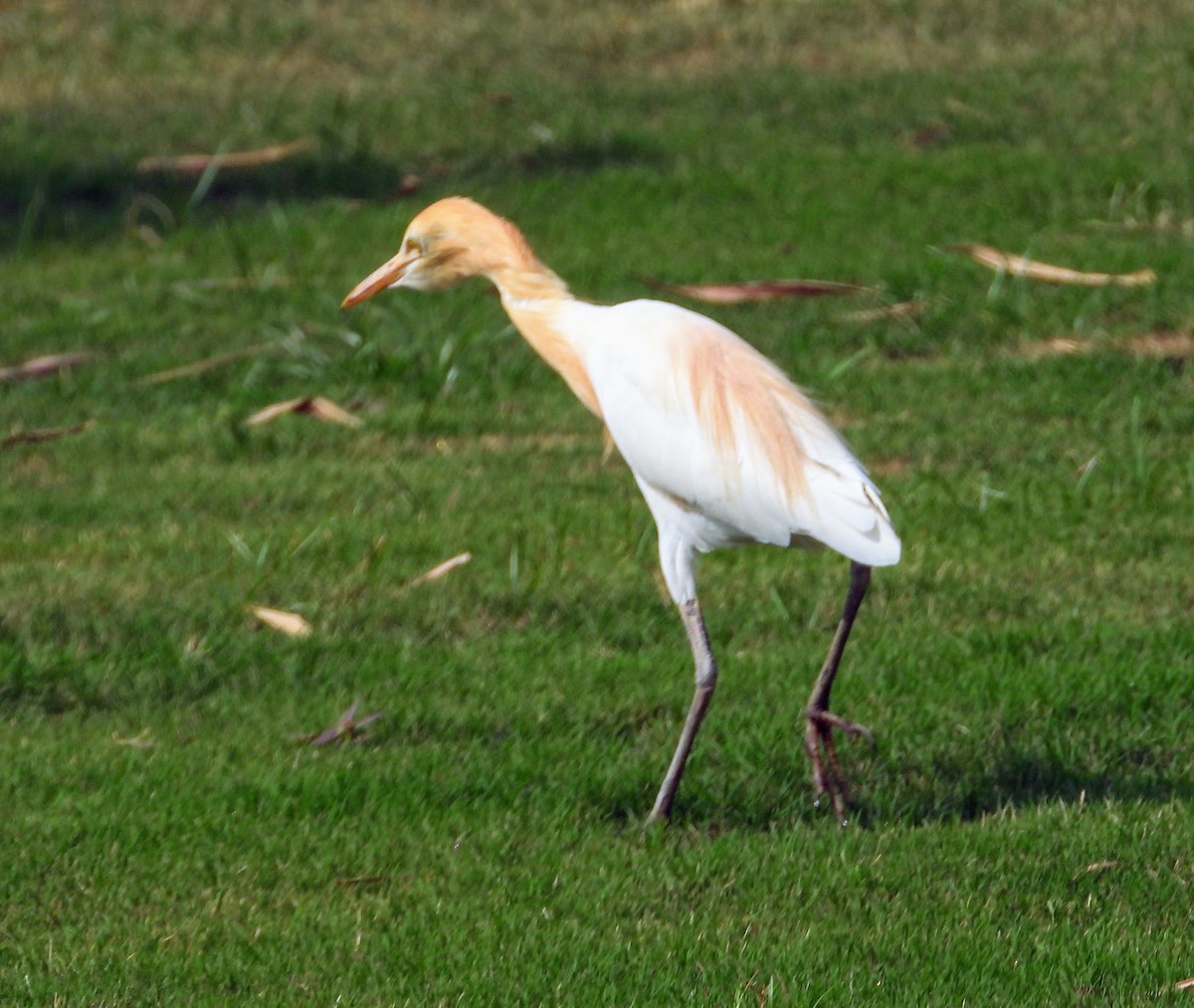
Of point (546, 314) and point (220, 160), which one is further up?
point (546, 314)

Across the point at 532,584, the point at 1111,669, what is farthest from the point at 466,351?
the point at 1111,669

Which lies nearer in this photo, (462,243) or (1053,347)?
(462,243)

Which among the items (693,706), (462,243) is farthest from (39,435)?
(693,706)

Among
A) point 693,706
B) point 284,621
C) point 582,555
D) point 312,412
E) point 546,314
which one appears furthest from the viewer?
point 312,412

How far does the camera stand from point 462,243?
168 inches

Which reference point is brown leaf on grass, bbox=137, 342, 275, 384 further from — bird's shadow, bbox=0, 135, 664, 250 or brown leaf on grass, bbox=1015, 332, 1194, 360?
brown leaf on grass, bbox=1015, 332, 1194, 360

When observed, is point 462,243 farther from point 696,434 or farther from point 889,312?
point 889,312

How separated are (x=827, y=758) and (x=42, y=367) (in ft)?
14.1

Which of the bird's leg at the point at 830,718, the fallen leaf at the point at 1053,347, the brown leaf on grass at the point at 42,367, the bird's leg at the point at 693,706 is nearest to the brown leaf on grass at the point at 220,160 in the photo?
the brown leaf on grass at the point at 42,367

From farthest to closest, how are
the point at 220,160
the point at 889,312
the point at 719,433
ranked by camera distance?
1. the point at 220,160
2. the point at 889,312
3. the point at 719,433

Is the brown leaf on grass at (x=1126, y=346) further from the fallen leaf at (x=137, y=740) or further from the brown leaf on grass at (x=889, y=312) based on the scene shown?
the fallen leaf at (x=137, y=740)

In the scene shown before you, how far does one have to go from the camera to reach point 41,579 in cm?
555

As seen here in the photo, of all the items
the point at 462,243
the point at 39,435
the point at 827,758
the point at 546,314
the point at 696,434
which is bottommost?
the point at 39,435

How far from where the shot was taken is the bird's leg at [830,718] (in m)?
4.07
